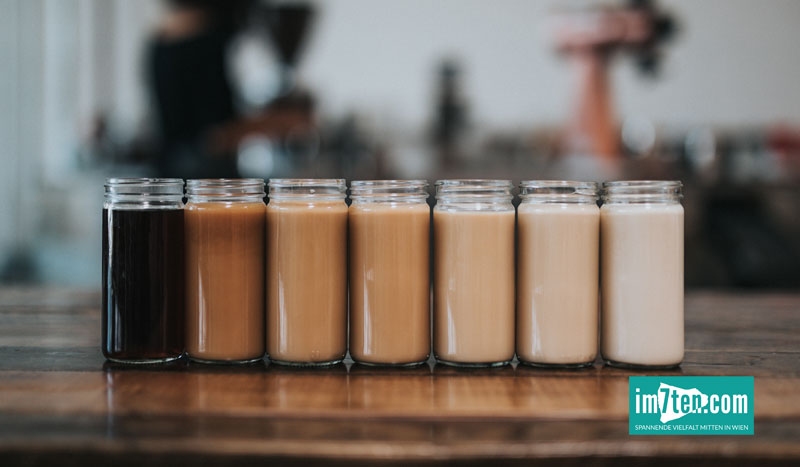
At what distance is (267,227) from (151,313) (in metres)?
0.16

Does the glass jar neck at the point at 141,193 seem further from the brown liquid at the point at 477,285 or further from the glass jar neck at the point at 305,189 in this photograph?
the brown liquid at the point at 477,285

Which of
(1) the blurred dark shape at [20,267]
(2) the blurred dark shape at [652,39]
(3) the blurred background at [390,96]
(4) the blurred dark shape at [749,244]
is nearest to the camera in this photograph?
(2) the blurred dark shape at [652,39]

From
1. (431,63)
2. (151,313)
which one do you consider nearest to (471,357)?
(151,313)

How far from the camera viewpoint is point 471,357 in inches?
29.2

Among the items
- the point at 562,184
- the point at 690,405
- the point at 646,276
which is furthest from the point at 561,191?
the point at 690,405

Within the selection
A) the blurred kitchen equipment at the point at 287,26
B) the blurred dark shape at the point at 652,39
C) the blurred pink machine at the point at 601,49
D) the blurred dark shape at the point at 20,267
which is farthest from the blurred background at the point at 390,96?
the blurred kitchen equipment at the point at 287,26

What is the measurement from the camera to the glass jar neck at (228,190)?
2.52 ft

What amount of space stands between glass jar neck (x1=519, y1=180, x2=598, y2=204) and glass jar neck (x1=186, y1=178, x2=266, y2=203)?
0.30 m

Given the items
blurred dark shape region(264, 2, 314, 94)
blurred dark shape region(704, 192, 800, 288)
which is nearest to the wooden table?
blurred dark shape region(264, 2, 314, 94)

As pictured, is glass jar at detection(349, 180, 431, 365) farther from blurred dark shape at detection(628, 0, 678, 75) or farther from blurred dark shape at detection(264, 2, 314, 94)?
blurred dark shape at detection(628, 0, 678, 75)

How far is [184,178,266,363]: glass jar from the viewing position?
75 cm

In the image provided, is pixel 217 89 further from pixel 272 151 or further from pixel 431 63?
pixel 431 63

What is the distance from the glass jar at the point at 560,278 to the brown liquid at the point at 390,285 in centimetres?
11

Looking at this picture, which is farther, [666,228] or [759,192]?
[759,192]
